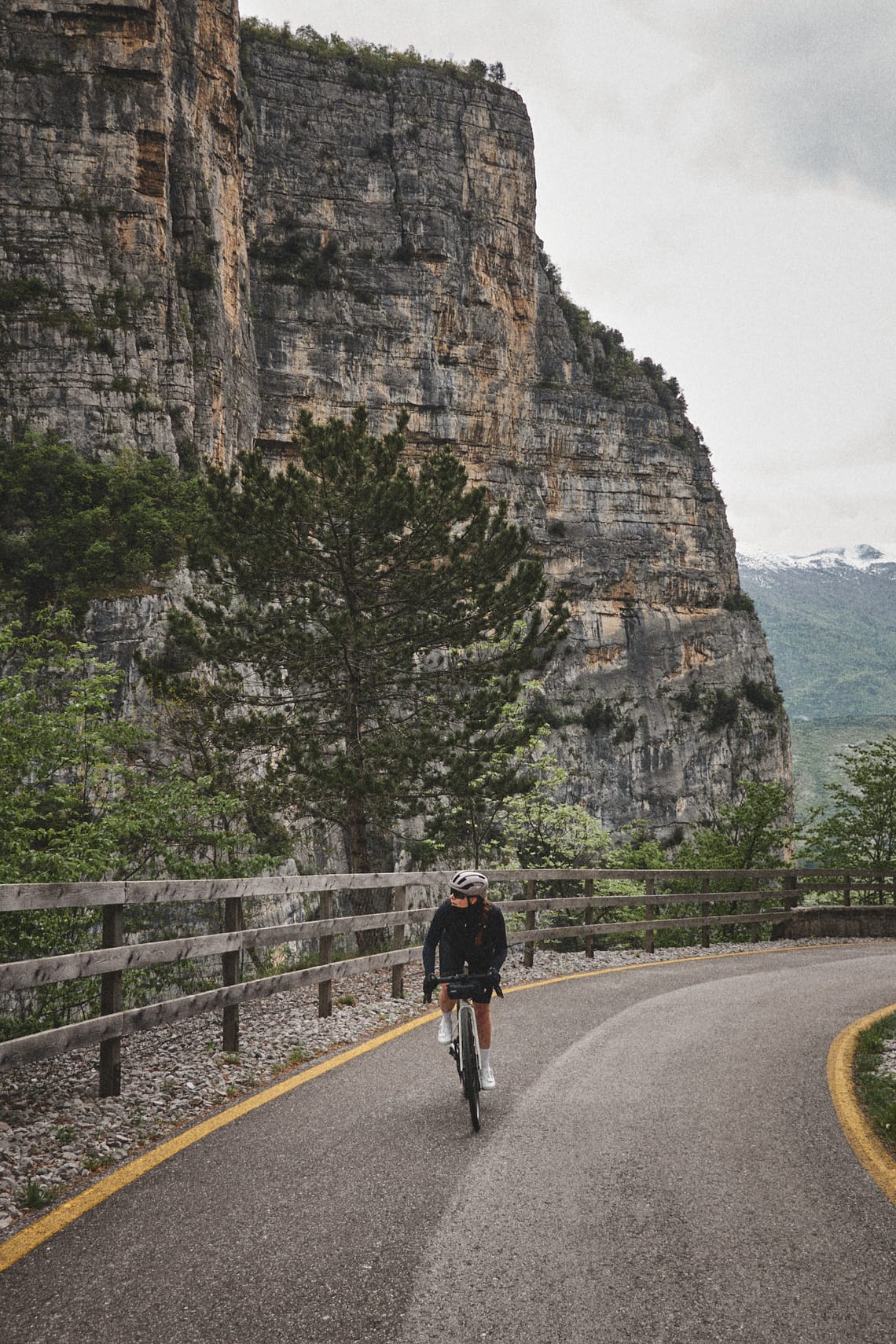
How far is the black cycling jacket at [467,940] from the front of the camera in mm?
5648

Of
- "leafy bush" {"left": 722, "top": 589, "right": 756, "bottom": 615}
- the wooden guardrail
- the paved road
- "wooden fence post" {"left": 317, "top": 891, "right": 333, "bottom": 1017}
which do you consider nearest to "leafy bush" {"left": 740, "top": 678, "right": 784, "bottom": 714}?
"leafy bush" {"left": 722, "top": 589, "right": 756, "bottom": 615}

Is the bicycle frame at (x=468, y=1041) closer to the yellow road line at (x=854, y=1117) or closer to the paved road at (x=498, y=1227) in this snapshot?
the paved road at (x=498, y=1227)

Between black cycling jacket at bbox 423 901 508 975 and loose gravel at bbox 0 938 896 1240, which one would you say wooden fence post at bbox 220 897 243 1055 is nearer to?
loose gravel at bbox 0 938 896 1240

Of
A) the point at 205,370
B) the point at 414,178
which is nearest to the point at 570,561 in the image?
the point at 414,178

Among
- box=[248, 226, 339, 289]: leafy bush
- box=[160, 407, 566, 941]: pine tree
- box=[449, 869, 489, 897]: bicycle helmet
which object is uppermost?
box=[248, 226, 339, 289]: leafy bush

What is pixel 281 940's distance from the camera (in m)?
7.51

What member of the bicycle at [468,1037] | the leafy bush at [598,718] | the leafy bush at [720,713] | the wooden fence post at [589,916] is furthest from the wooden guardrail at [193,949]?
the leafy bush at [720,713]

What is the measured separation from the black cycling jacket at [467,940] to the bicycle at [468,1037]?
86mm

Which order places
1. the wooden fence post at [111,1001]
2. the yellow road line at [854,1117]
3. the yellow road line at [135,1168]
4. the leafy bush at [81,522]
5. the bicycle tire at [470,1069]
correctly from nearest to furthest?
the yellow road line at [135,1168], the yellow road line at [854,1117], the bicycle tire at [470,1069], the wooden fence post at [111,1001], the leafy bush at [81,522]

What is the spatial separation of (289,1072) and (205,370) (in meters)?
42.9

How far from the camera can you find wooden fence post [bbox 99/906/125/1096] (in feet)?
17.5

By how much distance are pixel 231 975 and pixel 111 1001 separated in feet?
4.57

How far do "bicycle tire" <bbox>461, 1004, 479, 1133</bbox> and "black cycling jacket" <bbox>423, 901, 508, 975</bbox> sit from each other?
40cm

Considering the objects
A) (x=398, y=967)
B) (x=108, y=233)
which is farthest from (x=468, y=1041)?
(x=108, y=233)
